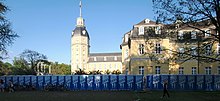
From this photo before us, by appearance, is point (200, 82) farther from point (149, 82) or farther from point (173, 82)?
point (149, 82)

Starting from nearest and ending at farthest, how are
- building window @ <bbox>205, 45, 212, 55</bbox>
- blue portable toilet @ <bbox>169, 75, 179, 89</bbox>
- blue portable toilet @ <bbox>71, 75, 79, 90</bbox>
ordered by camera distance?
building window @ <bbox>205, 45, 212, 55</bbox>
blue portable toilet @ <bbox>169, 75, 179, 89</bbox>
blue portable toilet @ <bbox>71, 75, 79, 90</bbox>

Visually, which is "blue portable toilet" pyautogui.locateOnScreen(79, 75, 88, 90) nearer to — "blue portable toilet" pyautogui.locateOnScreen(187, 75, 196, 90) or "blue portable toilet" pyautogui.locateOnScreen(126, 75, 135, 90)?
"blue portable toilet" pyautogui.locateOnScreen(126, 75, 135, 90)

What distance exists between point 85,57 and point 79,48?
5284 millimetres

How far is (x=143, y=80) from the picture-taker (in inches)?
1576

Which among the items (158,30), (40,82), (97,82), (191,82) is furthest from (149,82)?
(158,30)

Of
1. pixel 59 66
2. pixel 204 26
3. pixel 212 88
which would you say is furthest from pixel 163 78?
pixel 59 66

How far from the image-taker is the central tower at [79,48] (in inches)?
5930

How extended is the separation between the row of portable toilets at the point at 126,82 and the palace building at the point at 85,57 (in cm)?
10575

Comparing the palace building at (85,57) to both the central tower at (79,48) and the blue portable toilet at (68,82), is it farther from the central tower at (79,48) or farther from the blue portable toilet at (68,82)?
the blue portable toilet at (68,82)

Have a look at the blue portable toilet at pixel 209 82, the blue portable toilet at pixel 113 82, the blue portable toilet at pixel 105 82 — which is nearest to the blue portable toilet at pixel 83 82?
the blue portable toilet at pixel 105 82

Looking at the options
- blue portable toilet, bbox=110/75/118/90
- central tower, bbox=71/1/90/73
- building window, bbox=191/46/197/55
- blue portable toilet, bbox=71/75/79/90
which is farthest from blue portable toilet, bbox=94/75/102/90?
central tower, bbox=71/1/90/73

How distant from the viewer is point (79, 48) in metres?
151

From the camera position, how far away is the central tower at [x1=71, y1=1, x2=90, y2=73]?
151 m

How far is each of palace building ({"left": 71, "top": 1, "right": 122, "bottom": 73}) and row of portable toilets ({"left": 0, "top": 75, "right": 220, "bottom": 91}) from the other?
106m
